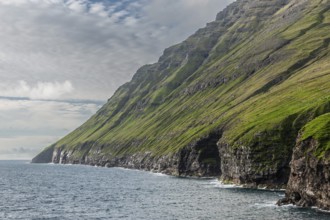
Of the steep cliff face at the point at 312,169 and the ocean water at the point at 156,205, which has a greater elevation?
the steep cliff face at the point at 312,169

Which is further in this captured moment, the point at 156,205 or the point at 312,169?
the point at 156,205

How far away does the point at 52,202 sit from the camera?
120 m

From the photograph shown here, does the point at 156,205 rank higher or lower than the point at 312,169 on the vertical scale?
lower

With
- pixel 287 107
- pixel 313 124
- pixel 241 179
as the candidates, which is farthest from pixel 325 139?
pixel 287 107

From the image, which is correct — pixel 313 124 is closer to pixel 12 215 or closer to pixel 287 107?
pixel 287 107

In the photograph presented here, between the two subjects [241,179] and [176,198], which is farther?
[241,179]

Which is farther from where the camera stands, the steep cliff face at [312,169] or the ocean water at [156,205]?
the steep cliff face at [312,169]

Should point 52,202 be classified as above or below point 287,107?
below

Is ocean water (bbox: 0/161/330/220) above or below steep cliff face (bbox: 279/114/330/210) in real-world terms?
below

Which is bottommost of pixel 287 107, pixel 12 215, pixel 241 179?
pixel 12 215

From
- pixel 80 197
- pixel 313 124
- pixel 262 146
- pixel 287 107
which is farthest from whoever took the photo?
pixel 287 107

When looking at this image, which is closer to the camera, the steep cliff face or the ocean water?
the ocean water

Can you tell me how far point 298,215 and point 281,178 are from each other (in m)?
53.0

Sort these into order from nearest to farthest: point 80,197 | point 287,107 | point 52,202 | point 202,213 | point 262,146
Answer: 1. point 202,213
2. point 52,202
3. point 80,197
4. point 262,146
5. point 287,107
